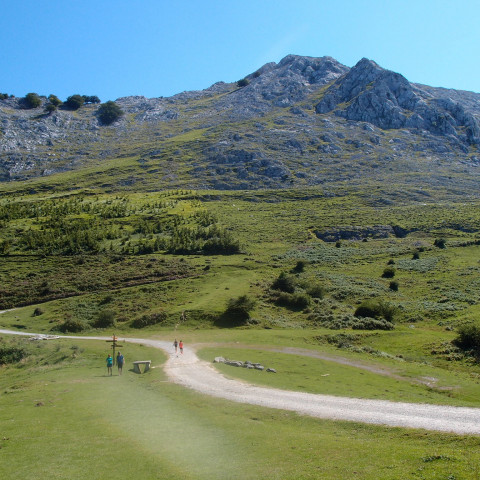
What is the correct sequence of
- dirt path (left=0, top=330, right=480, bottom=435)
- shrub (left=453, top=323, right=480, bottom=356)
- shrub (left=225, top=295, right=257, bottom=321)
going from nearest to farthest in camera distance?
dirt path (left=0, top=330, right=480, bottom=435)
shrub (left=453, top=323, right=480, bottom=356)
shrub (left=225, top=295, right=257, bottom=321)

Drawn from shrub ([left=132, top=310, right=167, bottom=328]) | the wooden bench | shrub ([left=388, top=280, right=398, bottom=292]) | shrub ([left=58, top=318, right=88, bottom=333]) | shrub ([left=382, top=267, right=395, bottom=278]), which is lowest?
shrub ([left=58, top=318, right=88, bottom=333])

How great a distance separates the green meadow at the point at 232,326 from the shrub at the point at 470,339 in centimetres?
51

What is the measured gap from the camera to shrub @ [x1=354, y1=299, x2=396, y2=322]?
170 feet

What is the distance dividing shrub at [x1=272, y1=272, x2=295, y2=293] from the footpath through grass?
40.8 meters

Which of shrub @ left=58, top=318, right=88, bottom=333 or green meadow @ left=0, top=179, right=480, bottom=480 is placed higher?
green meadow @ left=0, top=179, right=480, bottom=480

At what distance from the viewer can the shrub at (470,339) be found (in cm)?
3562

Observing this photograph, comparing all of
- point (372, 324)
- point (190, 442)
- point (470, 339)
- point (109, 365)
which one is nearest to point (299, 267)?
point (372, 324)

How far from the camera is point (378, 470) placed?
12773 millimetres

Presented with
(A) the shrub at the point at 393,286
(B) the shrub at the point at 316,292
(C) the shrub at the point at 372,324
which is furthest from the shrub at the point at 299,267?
(C) the shrub at the point at 372,324

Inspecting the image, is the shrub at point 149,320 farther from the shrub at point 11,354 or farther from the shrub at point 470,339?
the shrub at point 470,339

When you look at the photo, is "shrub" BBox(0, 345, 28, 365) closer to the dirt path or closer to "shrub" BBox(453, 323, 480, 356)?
the dirt path


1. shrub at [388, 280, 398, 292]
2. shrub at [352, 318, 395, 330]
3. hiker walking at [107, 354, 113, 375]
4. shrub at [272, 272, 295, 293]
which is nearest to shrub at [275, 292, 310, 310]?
shrub at [272, 272, 295, 293]

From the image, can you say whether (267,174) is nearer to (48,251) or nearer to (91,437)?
(48,251)

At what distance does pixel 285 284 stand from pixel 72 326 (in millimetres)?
35298
